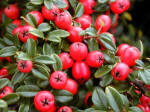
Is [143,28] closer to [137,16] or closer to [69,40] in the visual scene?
[137,16]

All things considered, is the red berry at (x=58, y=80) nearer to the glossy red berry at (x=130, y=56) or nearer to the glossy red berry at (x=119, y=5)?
the glossy red berry at (x=130, y=56)

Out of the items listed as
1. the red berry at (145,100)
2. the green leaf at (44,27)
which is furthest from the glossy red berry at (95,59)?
the red berry at (145,100)

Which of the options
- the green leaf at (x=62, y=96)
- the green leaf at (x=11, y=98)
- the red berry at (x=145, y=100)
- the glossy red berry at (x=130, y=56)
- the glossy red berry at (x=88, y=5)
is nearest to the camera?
the green leaf at (x=11, y=98)

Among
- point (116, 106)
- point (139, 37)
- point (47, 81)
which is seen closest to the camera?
point (116, 106)

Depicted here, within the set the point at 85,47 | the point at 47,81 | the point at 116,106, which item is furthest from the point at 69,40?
the point at 116,106

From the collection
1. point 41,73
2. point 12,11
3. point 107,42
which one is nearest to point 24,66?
point 41,73

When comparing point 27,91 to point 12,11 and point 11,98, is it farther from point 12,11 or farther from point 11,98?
point 12,11
